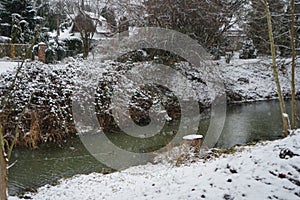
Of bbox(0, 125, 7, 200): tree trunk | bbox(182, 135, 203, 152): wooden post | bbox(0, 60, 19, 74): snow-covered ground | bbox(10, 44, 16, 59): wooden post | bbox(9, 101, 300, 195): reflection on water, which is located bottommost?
bbox(9, 101, 300, 195): reflection on water

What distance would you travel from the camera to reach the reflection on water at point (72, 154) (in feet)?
21.0

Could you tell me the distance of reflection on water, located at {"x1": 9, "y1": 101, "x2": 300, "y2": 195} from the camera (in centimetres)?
641

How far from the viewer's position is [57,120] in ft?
30.8

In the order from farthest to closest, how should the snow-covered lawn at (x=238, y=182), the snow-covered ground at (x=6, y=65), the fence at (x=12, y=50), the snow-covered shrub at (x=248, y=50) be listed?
the snow-covered shrub at (x=248, y=50) → the fence at (x=12, y=50) → the snow-covered ground at (x=6, y=65) → the snow-covered lawn at (x=238, y=182)

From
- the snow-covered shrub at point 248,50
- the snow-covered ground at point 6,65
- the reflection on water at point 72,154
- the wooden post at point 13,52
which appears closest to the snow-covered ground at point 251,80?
the snow-covered shrub at point 248,50

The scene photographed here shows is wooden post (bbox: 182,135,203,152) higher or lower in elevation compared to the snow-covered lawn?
lower

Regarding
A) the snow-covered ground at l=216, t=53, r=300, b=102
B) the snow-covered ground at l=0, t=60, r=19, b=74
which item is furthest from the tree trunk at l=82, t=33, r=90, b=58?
the snow-covered ground at l=216, t=53, r=300, b=102

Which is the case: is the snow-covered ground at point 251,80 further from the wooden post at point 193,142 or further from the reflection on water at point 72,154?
the wooden post at point 193,142

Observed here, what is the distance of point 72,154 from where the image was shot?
802 cm

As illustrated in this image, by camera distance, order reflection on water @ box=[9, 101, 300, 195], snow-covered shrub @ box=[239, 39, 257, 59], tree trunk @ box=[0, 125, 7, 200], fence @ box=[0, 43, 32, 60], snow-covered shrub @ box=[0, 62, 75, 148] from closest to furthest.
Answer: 1. tree trunk @ box=[0, 125, 7, 200]
2. reflection on water @ box=[9, 101, 300, 195]
3. snow-covered shrub @ box=[0, 62, 75, 148]
4. fence @ box=[0, 43, 32, 60]
5. snow-covered shrub @ box=[239, 39, 257, 59]

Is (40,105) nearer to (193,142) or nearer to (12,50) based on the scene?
(12,50)

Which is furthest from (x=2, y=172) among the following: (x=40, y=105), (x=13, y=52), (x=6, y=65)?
(x=13, y=52)

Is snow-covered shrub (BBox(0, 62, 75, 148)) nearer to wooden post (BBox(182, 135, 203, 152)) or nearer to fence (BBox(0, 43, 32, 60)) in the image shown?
fence (BBox(0, 43, 32, 60))

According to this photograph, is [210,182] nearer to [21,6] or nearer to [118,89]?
[118,89]
